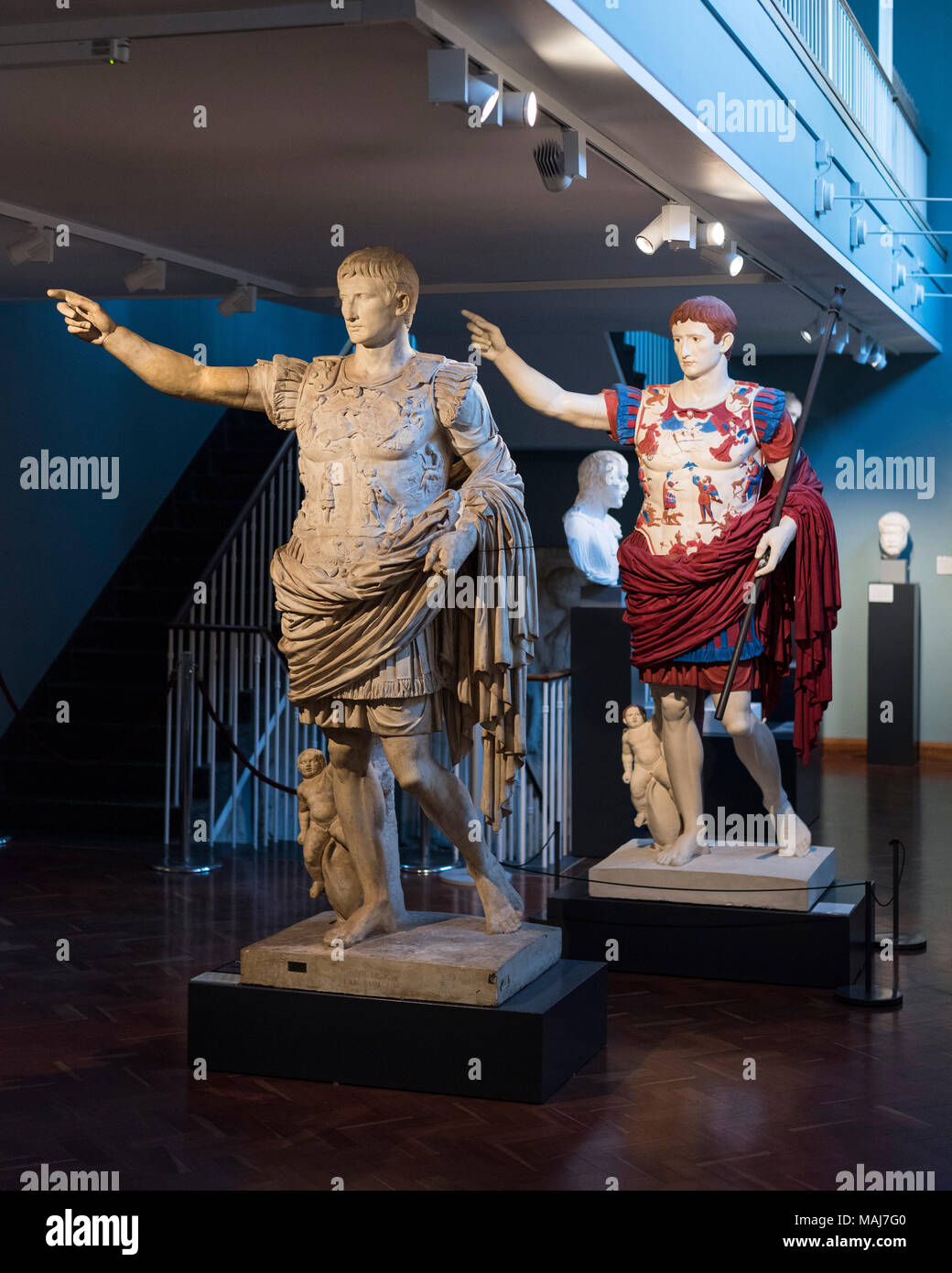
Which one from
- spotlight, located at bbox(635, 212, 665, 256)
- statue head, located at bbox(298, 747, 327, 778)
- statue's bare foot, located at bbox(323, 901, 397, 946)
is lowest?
statue's bare foot, located at bbox(323, 901, 397, 946)

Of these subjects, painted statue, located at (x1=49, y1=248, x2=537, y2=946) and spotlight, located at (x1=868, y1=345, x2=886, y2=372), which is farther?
spotlight, located at (x1=868, y1=345, x2=886, y2=372)

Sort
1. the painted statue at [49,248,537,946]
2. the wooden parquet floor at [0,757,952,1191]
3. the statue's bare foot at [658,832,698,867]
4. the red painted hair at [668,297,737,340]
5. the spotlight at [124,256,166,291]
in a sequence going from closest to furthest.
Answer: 1. the wooden parquet floor at [0,757,952,1191]
2. the painted statue at [49,248,537,946]
3. the red painted hair at [668,297,737,340]
4. the statue's bare foot at [658,832,698,867]
5. the spotlight at [124,256,166,291]

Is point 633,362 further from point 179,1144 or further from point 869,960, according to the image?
point 179,1144

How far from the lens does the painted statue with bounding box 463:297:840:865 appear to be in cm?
539

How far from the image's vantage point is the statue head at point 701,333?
5395mm

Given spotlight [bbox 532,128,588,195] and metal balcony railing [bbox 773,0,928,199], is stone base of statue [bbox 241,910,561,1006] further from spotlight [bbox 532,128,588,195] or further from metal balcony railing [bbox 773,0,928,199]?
metal balcony railing [bbox 773,0,928,199]

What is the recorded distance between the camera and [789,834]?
5.65 metres

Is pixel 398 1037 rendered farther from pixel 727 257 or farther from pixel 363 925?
pixel 727 257

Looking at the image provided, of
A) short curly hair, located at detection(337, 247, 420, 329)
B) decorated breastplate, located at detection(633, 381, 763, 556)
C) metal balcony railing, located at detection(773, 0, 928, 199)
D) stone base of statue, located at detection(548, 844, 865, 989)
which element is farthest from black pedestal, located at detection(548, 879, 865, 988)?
metal balcony railing, located at detection(773, 0, 928, 199)

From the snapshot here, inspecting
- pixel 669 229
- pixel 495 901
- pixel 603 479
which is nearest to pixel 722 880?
pixel 495 901

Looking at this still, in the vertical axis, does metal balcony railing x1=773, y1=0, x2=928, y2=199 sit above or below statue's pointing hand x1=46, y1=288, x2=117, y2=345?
above

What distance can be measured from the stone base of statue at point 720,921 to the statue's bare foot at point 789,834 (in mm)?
84

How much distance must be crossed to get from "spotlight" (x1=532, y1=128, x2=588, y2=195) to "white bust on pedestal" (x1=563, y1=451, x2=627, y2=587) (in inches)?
123

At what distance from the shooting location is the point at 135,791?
8.42m
